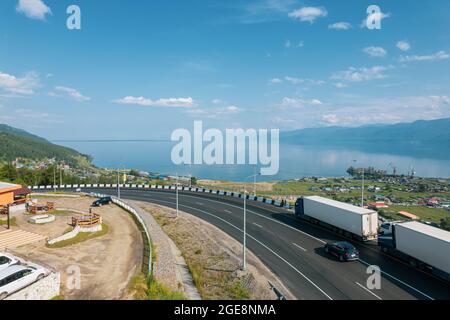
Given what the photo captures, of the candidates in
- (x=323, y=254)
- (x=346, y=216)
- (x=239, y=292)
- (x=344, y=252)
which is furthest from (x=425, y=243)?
(x=239, y=292)

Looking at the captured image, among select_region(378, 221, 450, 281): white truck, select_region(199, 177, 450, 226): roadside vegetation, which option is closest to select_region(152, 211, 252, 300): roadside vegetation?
select_region(378, 221, 450, 281): white truck

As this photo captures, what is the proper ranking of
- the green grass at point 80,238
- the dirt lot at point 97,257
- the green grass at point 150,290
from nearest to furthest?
the green grass at point 150,290, the dirt lot at point 97,257, the green grass at point 80,238

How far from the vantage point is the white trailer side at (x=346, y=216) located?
102 feet

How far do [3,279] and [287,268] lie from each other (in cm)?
2042

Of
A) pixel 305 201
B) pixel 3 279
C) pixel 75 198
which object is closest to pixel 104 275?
pixel 3 279

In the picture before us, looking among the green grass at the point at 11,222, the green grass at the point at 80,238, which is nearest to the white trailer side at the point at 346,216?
the green grass at the point at 80,238

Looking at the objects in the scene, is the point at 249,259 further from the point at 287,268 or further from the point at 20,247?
the point at 20,247

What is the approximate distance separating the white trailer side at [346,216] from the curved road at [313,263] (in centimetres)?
132

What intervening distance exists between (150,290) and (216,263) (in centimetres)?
787

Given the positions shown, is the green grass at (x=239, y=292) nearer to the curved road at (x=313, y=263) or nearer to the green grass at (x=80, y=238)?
the curved road at (x=313, y=263)

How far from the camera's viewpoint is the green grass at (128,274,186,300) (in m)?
20.9

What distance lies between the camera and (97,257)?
28531mm

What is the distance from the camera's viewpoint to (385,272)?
2439 centimetres

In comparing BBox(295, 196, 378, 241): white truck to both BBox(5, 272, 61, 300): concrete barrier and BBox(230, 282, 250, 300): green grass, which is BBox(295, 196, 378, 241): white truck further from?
BBox(5, 272, 61, 300): concrete barrier
